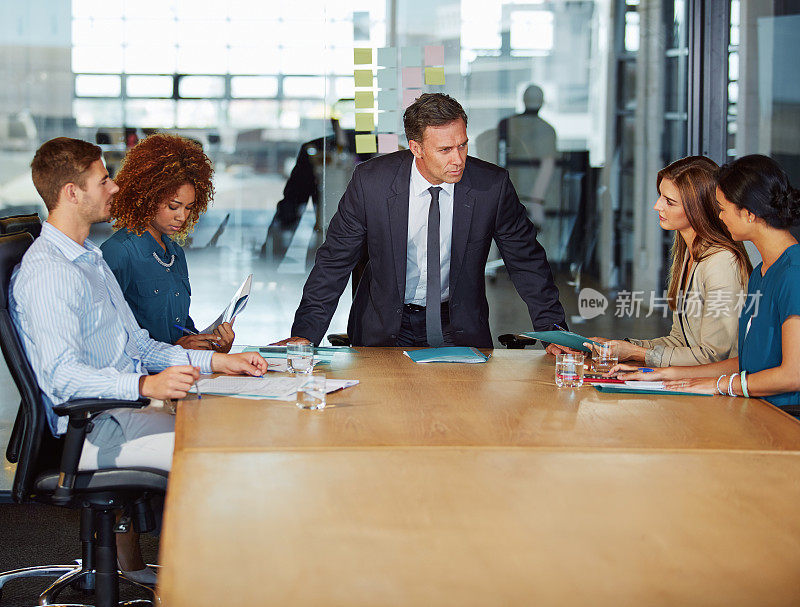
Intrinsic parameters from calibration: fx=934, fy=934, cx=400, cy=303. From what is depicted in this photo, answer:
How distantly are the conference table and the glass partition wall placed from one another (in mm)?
3105

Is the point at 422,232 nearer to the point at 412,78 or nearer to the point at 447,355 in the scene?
the point at 447,355

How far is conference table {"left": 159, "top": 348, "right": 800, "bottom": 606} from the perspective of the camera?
179 cm

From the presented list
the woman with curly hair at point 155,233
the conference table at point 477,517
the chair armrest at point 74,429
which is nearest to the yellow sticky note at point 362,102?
the woman with curly hair at point 155,233

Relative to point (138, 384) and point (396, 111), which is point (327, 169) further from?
point (138, 384)

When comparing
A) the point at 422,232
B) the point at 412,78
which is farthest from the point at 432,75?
the point at 422,232

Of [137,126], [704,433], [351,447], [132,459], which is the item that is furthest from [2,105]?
[704,433]

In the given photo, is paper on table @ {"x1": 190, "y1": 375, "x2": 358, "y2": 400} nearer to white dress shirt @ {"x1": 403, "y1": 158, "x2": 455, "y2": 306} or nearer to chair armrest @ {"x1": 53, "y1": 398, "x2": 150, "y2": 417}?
chair armrest @ {"x1": 53, "y1": 398, "x2": 150, "y2": 417}

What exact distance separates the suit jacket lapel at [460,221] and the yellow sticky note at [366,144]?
1601 mm

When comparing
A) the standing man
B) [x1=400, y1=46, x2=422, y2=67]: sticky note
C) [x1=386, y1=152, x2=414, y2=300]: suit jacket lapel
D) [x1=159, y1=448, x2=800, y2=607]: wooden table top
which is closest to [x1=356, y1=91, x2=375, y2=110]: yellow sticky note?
[x1=400, y1=46, x2=422, y2=67]: sticky note

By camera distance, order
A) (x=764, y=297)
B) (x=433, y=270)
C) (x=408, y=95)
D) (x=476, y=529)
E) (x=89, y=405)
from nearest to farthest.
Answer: (x=476, y=529), (x=89, y=405), (x=764, y=297), (x=433, y=270), (x=408, y=95)

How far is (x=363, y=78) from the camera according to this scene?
504 centimetres

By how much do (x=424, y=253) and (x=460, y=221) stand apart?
18 cm

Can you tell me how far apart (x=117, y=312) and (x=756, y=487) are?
1.84 m

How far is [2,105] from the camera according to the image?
4.88m
